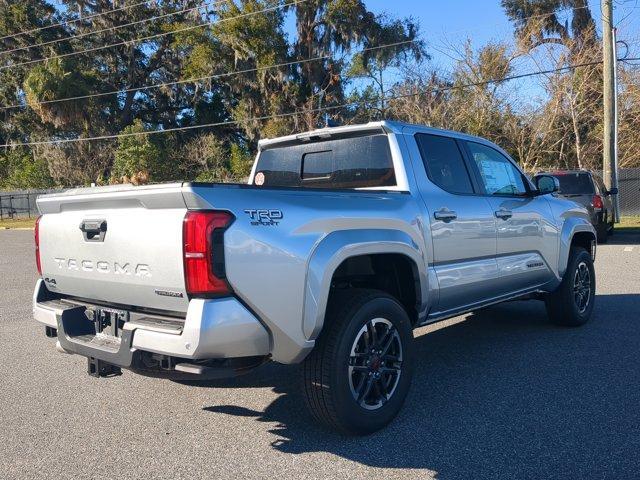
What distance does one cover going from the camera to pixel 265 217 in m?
3.16

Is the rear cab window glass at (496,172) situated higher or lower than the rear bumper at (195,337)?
higher

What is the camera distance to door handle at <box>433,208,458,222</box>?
4.35 metres

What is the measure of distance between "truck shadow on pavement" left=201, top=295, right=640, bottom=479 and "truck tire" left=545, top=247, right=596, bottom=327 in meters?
0.21

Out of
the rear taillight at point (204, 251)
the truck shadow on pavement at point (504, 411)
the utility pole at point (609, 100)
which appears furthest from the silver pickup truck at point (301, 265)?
the utility pole at point (609, 100)

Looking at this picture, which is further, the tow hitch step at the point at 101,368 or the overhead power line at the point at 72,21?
the overhead power line at the point at 72,21

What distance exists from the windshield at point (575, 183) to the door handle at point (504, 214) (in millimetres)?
9545

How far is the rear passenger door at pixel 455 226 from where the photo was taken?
4379 mm

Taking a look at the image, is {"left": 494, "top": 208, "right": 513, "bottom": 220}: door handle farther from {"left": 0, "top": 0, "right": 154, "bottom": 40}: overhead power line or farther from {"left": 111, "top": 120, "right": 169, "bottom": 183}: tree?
{"left": 0, "top": 0, "right": 154, "bottom": 40}: overhead power line

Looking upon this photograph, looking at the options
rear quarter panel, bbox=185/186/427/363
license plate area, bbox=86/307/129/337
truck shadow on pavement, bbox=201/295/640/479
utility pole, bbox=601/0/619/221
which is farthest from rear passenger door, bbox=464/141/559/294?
utility pole, bbox=601/0/619/221

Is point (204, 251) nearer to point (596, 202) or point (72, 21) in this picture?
point (596, 202)

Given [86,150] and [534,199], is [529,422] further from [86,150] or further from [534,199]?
[86,150]

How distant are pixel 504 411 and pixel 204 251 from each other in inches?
93.5

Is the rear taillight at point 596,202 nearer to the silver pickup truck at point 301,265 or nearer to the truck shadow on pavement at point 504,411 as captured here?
the truck shadow on pavement at point 504,411

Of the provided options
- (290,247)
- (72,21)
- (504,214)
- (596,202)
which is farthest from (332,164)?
(72,21)
